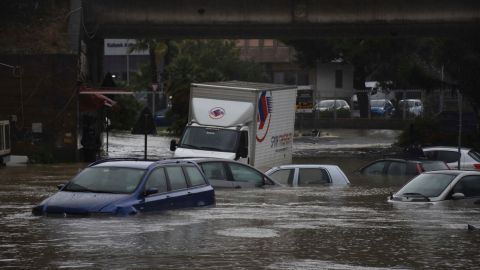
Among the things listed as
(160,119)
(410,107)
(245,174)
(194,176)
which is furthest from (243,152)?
(160,119)

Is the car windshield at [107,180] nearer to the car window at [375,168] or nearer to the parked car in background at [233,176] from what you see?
the parked car in background at [233,176]

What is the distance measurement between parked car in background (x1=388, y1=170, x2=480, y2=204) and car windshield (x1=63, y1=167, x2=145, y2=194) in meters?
6.36

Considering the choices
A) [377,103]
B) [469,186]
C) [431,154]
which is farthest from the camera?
[377,103]

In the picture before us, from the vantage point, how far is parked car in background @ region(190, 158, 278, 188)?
25562 mm

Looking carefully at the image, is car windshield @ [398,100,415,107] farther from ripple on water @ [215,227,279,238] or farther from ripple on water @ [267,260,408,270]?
ripple on water @ [267,260,408,270]

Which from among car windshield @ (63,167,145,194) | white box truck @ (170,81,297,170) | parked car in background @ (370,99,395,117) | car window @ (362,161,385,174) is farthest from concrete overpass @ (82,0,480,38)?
car windshield @ (63,167,145,194)

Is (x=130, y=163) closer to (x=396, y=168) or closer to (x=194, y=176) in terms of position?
(x=194, y=176)

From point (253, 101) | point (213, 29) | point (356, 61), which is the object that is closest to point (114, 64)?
point (356, 61)

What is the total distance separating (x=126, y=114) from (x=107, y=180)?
154ft

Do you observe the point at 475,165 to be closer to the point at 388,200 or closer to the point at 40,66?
the point at 388,200

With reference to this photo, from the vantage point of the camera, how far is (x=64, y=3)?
44438 mm

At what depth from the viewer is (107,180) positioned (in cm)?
1920

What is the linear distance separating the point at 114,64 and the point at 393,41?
4108cm

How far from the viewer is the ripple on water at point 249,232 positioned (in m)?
17.2
